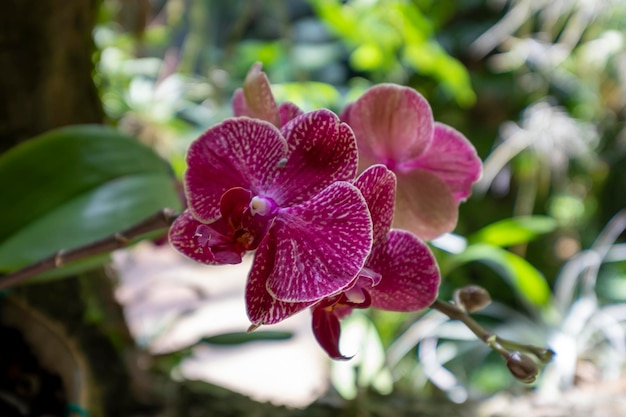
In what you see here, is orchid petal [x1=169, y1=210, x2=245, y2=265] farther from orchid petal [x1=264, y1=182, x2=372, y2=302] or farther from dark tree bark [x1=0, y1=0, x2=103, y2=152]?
dark tree bark [x1=0, y1=0, x2=103, y2=152]

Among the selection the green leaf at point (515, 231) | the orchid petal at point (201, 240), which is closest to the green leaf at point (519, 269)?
the green leaf at point (515, 231)

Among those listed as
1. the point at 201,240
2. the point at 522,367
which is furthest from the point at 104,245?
the point at 522,367

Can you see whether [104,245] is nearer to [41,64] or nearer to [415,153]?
[415,153]

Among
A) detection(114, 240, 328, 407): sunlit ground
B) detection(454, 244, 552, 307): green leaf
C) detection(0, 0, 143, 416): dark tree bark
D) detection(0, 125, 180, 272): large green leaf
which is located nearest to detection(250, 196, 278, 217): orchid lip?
detection(0, 125, 180, 272): large green leaf

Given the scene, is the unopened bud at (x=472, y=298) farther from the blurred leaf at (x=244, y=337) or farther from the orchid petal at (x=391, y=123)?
the blurred leaf at (x=244, y=337)

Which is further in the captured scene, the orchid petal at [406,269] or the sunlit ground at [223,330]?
the sunlit ground at [223,330]
